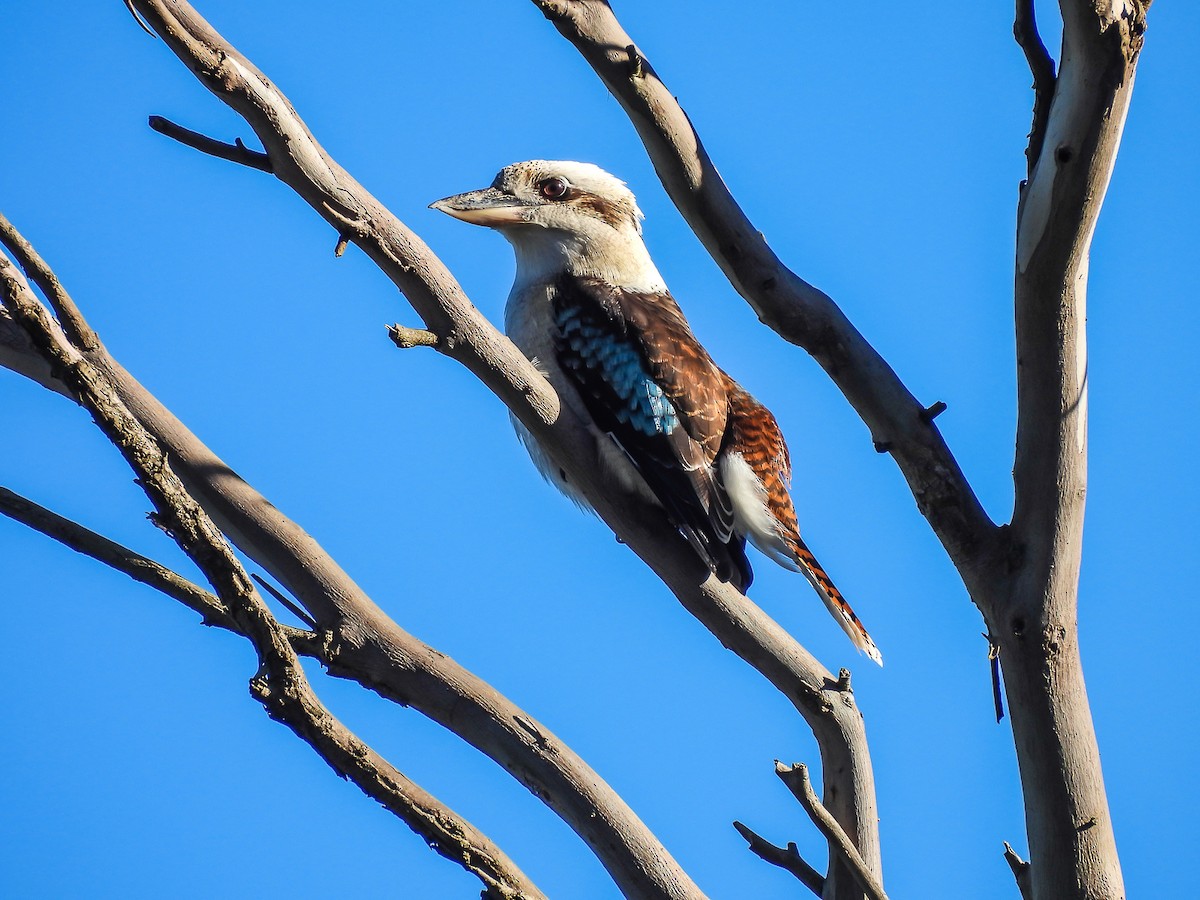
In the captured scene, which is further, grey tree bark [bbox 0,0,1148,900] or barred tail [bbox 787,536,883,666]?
barred tail [bbox 787,536,883,666]

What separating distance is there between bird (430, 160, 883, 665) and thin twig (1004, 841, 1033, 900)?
3.67 feet

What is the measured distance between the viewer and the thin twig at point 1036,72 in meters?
2.88

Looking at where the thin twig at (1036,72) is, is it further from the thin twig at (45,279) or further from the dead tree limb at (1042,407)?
the thin twig at (45,279)

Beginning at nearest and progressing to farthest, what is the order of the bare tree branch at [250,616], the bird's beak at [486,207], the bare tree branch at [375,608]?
1. the bare tree branch at [250,616]
2. the bare tree branch at [375,608]
3. the bird's beak at [486,207]

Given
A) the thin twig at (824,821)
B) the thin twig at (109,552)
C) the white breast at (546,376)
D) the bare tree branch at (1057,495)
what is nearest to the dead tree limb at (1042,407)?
the bare tree branch at (1057,495)

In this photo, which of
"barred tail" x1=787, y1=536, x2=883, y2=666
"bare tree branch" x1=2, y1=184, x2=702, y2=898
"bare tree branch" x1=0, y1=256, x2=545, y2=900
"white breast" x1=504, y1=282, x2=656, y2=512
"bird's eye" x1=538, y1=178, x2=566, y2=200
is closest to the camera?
"bare tree branch" x1=0, y1=256, x2=545, y2=900

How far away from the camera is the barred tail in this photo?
4316 mm

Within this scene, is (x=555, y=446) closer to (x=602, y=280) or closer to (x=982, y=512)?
(x=982, y=512)

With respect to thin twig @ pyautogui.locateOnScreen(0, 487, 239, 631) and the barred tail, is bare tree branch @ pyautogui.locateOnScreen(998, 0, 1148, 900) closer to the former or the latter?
the barred tail

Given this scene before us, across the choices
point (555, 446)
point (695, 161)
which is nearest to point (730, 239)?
point (695, 161)

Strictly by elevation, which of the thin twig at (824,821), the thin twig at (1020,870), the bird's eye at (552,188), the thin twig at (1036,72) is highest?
the bird's eye at (552,188)

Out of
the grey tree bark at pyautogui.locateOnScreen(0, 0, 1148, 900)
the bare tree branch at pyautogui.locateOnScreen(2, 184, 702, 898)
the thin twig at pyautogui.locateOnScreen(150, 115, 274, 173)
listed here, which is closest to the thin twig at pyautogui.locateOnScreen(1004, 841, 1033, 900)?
the grey tree bark at pyautogui.locateOnScreen(0, 0, 1148, 900)

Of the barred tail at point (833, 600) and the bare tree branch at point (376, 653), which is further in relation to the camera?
the barred tail at point (833, 600)

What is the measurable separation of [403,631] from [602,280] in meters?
2.00
